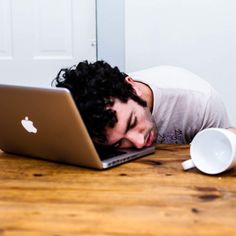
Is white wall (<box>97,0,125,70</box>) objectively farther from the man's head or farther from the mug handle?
the mug handle

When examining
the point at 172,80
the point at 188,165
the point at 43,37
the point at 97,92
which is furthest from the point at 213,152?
the point at 43,37

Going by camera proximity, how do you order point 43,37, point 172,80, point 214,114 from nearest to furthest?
point 214,114 → point 172,80 → point 43,37

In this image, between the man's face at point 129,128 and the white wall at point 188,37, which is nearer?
the man's face at point 129,128

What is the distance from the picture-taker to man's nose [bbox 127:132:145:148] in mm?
1180

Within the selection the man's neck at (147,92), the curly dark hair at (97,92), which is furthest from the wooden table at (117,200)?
the man's neck at (147,92)

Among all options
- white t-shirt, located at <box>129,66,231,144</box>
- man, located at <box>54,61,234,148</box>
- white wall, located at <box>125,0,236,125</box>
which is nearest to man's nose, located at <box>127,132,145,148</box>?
man, located at <box>54,61,234,148</box>

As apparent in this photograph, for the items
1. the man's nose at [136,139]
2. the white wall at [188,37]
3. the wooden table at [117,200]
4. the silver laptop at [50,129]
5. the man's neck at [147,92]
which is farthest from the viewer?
the white wall at [188,37]

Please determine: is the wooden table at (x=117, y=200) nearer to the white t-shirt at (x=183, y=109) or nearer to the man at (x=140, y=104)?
the man at (x=140, y=104)

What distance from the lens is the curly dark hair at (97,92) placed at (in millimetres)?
1139

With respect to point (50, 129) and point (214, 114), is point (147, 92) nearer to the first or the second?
point (214, 114)

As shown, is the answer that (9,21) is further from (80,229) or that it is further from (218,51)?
(80,229)

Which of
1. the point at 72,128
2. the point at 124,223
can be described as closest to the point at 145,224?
the point at 124,223

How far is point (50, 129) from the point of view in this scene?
105cm

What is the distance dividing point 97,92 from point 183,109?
1.34 feet
